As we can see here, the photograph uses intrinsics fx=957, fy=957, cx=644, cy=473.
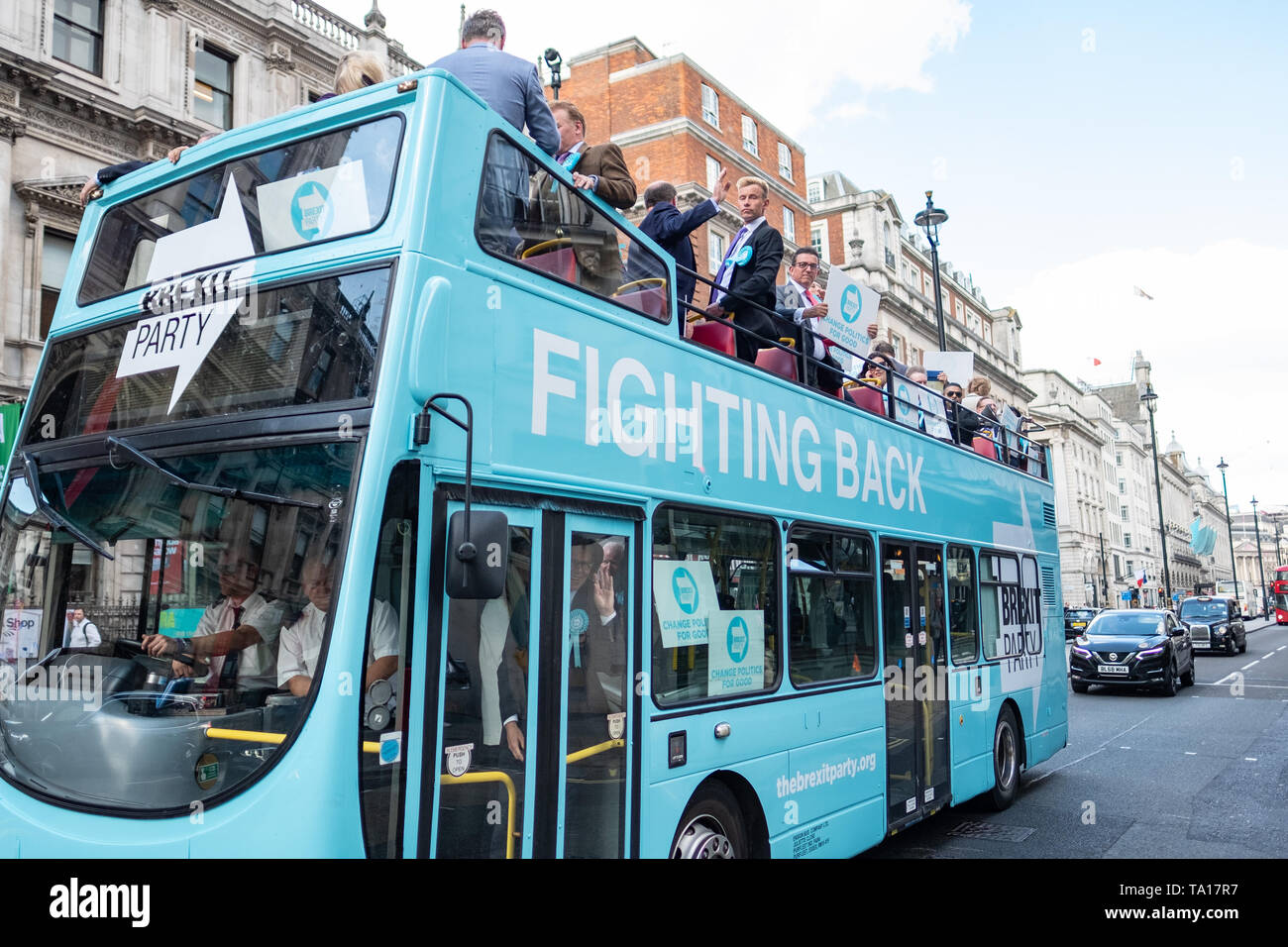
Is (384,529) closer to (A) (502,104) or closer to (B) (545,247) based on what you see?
(B) (545,247)

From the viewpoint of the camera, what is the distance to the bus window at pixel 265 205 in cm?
369

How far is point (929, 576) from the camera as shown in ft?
24.9

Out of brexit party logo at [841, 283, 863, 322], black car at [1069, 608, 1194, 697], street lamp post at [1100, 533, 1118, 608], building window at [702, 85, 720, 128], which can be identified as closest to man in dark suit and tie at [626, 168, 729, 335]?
brexit party logo at [841, 283, 863, 322]

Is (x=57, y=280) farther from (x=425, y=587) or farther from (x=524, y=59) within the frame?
(x=425, y=587)

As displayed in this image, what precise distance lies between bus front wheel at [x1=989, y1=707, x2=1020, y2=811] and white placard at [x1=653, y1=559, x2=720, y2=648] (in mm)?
5032

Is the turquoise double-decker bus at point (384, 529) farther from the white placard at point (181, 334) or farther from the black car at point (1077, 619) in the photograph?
the black car at point (1077, 619)

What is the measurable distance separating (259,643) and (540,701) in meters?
1.12

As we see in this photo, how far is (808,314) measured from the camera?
281 inches

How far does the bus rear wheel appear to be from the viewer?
459 cm

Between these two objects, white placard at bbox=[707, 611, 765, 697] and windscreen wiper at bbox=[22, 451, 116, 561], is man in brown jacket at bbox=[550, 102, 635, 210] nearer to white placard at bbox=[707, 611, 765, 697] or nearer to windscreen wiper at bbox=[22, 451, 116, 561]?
white placard at bbox=[707, 611, 765, 697]

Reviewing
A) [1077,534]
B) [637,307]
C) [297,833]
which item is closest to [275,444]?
[297,833]

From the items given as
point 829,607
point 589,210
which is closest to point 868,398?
point 829,607

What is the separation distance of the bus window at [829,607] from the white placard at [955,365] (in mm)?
6300

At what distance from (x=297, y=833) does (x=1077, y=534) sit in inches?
3249
